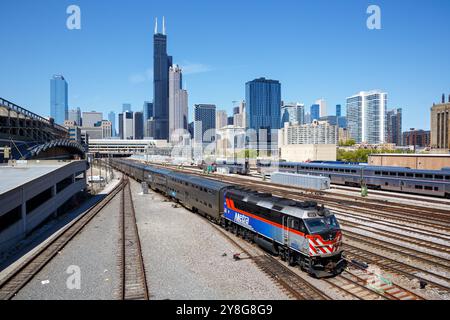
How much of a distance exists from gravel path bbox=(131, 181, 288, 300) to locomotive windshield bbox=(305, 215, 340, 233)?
3.14 meters

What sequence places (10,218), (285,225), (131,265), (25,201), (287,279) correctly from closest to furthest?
(287,279) → (285,225) → (131,265) → (10,218) → (25,201)

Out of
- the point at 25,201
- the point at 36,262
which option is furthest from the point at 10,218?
the point at 36,262

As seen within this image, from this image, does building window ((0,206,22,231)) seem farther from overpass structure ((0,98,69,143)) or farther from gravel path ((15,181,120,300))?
overpass structure ((0,98,69,143))

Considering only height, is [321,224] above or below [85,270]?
above

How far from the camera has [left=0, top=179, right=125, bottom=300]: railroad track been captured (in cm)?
1485

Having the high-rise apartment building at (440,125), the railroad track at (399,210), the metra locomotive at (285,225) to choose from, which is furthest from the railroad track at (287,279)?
the high-rise apartment building at (440,125)

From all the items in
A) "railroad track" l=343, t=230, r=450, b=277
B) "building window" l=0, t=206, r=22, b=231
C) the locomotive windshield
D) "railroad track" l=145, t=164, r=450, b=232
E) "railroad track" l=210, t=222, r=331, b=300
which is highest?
the locomotive windshield

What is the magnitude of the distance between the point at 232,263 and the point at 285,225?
11.9 ft

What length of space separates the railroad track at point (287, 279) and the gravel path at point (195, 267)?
0.39 meters

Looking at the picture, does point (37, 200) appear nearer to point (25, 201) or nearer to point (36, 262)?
point (25, 201)

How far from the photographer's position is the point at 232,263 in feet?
57.5

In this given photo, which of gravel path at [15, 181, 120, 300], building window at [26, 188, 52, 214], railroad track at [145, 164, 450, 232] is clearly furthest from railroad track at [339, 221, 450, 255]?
building window at [26, 188, 52, 214]
